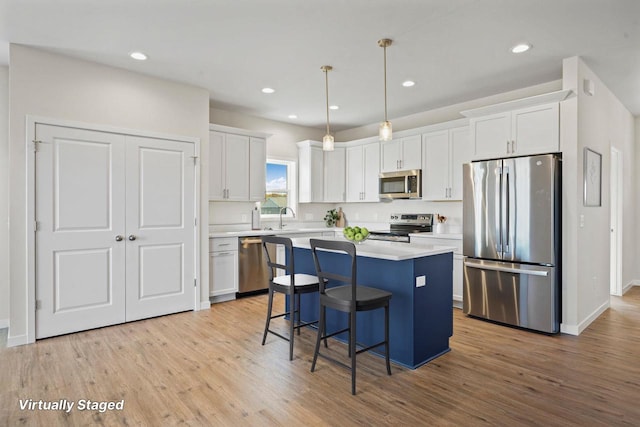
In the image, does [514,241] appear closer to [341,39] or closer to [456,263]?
[456,263]

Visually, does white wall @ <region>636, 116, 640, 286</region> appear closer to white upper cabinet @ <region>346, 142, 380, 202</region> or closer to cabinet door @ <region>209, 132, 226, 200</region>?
white upper cabinet @ <region>346, 142, 380, 202</region>

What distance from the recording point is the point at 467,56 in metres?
3.54

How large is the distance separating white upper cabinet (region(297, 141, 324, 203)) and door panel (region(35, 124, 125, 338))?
3.04 metres

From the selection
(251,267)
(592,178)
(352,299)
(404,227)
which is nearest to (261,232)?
(251,267)

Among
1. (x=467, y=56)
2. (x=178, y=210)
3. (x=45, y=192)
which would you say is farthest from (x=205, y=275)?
(x=467, y=56)

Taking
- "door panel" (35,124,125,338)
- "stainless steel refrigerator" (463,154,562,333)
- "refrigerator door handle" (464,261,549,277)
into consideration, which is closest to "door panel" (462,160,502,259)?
"stainless steel refrigerator" (463,154,562,333)

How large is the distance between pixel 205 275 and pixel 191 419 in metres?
2.53

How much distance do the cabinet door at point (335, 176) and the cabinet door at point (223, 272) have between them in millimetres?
2174

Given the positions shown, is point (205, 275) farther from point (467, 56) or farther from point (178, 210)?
point (467, 56)

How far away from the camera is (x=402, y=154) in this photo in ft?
18.1

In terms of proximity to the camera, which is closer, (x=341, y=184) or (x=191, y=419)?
(x=191, y=419)

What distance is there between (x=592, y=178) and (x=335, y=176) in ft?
12.0

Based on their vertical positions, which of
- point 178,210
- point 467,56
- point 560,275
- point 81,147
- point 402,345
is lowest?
point 402,345

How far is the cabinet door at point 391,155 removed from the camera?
5574mm
